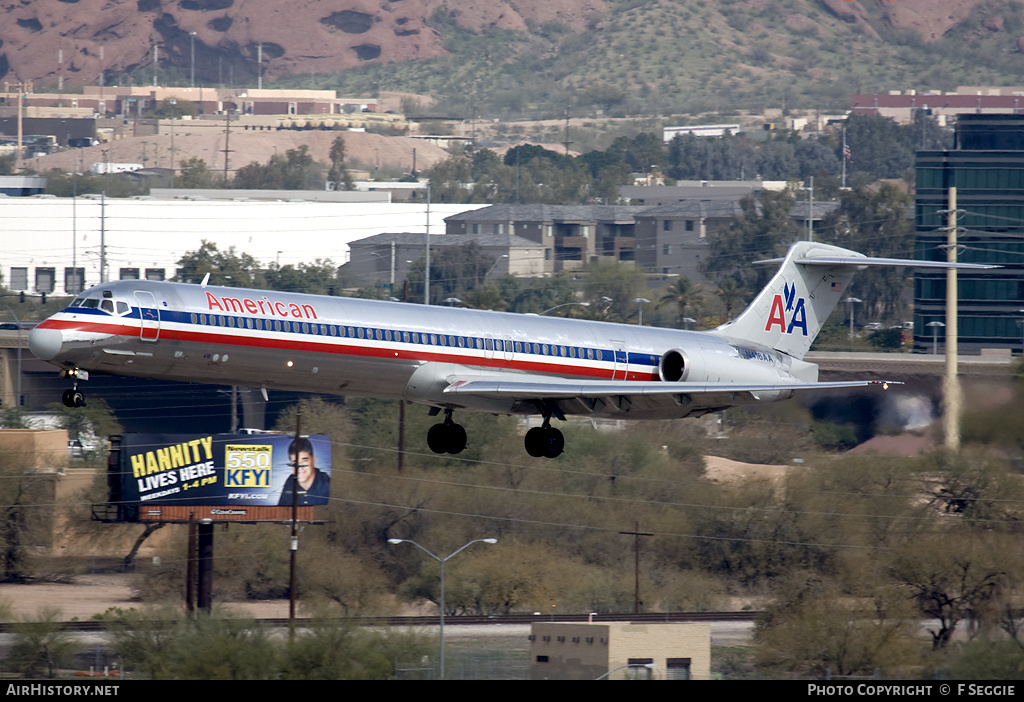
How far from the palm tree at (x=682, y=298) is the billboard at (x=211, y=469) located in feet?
128

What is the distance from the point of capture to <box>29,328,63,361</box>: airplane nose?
25.2 meters

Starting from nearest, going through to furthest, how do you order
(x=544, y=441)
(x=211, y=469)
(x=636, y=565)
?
(x=544, y=441) → (x=211, y=469) → (x=636, y=565)

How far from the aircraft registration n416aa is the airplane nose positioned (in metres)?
0.02

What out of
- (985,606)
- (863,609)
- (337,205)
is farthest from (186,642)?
(337,205)

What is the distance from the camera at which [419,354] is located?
28.6 metres

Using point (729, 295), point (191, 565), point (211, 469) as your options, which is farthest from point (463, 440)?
point (729, 295)

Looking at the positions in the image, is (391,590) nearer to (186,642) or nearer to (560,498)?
(560,498)

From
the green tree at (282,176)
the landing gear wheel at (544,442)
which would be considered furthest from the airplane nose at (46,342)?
the green tree at (282,176)

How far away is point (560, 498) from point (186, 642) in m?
22.8

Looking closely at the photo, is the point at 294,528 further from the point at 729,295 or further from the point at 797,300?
the point at 729,295

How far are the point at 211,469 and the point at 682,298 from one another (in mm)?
43956

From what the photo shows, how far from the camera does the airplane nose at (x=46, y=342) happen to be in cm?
2522

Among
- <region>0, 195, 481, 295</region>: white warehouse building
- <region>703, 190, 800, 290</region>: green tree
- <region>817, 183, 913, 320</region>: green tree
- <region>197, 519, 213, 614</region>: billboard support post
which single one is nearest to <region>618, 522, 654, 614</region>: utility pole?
<region>197, 519, 213, 614</region>: billboard support post

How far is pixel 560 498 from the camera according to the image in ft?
203
